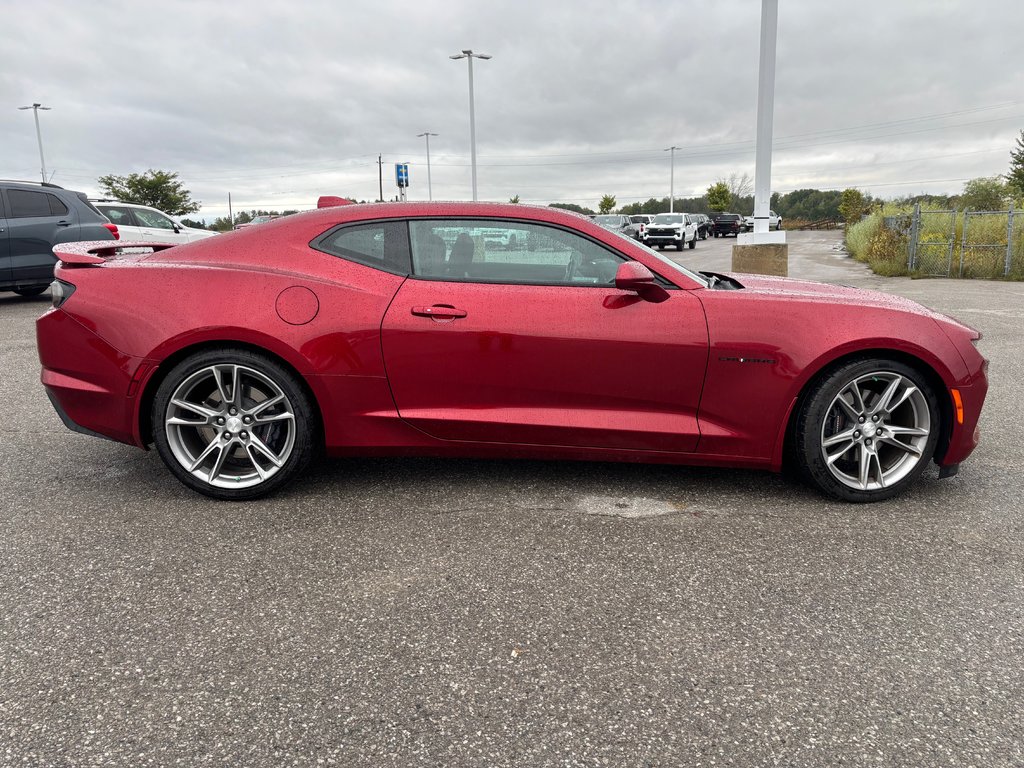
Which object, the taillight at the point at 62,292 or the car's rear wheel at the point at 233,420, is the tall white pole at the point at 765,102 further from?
the taillight at the point at 62,292

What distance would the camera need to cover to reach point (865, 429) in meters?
3.58

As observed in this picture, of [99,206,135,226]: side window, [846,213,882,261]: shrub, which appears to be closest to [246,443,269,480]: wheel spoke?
[99,206,135,226]: side window

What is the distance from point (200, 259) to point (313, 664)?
2187 millimetres

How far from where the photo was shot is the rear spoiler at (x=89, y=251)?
377 cm

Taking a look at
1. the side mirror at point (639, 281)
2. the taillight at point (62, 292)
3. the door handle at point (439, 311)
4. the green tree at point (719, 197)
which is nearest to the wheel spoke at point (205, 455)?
the taillight at point (62, 292)

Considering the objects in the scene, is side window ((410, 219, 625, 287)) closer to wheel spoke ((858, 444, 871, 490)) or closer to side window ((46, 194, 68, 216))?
wheel spoke ((858, 444, 871, 490))

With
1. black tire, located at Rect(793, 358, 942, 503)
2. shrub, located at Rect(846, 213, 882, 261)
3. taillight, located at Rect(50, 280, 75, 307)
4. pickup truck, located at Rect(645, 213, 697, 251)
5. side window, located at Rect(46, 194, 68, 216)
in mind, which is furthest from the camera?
pickup truck, located at Rect(645, 213, 697, 251)

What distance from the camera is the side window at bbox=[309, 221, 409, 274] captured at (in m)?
3.61

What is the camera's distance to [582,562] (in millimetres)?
2990

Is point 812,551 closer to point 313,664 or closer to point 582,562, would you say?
point 582,562

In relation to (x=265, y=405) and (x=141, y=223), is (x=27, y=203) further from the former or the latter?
(x=265, y=405)

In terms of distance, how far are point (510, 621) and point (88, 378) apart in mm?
2401

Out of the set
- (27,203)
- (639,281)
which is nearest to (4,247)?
(27,203)

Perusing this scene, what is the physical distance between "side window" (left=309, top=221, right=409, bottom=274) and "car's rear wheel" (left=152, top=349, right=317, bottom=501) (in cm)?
62
